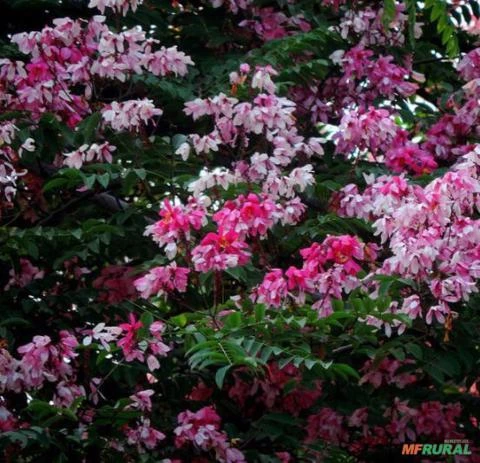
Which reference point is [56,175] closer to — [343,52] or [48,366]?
[48,366]

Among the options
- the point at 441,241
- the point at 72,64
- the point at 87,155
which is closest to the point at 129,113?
the point at 87,155

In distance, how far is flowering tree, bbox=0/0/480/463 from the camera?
347 centimetres

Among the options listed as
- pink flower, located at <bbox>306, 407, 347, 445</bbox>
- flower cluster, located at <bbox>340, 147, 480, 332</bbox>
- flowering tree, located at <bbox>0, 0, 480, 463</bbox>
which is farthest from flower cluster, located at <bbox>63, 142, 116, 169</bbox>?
pink flower, located at <bbox>306, 407, 347, 445</bbox>

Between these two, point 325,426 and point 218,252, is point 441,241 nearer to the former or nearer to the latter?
point 218,252

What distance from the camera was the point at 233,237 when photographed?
11.5 ft

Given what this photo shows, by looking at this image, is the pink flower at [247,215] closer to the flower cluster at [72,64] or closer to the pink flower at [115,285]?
the pink flower at [115,285]

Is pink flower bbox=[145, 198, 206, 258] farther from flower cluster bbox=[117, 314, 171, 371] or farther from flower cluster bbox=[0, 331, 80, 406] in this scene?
flower cluster bbox=[0, 331, 80, 406]

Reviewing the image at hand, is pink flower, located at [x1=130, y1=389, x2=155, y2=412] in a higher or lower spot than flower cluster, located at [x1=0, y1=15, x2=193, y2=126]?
lower

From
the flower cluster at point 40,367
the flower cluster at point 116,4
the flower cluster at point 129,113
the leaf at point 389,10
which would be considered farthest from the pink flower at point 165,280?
the leaf at point 389,10

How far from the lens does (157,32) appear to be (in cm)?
489

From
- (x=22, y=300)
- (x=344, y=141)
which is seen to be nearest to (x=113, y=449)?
(x=22, y=300)

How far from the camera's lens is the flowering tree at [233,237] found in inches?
137

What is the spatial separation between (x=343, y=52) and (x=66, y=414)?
1873mm

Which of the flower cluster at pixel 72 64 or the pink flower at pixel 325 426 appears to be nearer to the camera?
the flower cluster at pixel 72 64
